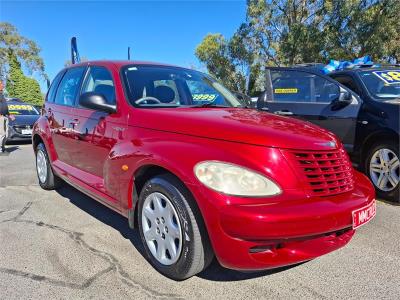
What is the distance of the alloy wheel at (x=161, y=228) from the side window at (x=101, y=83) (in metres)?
A: 1.14

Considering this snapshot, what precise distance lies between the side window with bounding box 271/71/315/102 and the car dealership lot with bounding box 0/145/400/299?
2.31m

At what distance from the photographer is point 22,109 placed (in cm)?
1415

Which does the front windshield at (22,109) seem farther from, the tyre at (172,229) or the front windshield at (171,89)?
the tyre at (172,229)

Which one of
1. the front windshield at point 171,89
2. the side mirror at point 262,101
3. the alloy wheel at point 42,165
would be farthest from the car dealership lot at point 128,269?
the side mirror at point 262,101

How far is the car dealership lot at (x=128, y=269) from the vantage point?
8.92 feet

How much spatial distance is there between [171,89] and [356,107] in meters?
2.82

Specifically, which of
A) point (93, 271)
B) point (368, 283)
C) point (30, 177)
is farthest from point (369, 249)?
point (30, 177)

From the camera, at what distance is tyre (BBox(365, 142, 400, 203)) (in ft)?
15.4

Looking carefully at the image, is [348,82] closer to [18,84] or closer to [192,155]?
[192,155]

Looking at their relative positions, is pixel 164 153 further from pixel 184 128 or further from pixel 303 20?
pixel 303 20

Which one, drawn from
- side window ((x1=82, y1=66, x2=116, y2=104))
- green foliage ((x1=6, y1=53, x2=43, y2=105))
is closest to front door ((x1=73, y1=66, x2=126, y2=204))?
side window ((x1=82, y1=66, x2=116, y2=104))

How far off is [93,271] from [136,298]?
0.58m

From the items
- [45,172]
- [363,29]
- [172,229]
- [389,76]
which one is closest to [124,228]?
[172,229]

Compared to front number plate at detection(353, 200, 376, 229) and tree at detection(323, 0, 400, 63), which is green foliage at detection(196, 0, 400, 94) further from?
front number plate at detection(353, 200, 376, 229)
